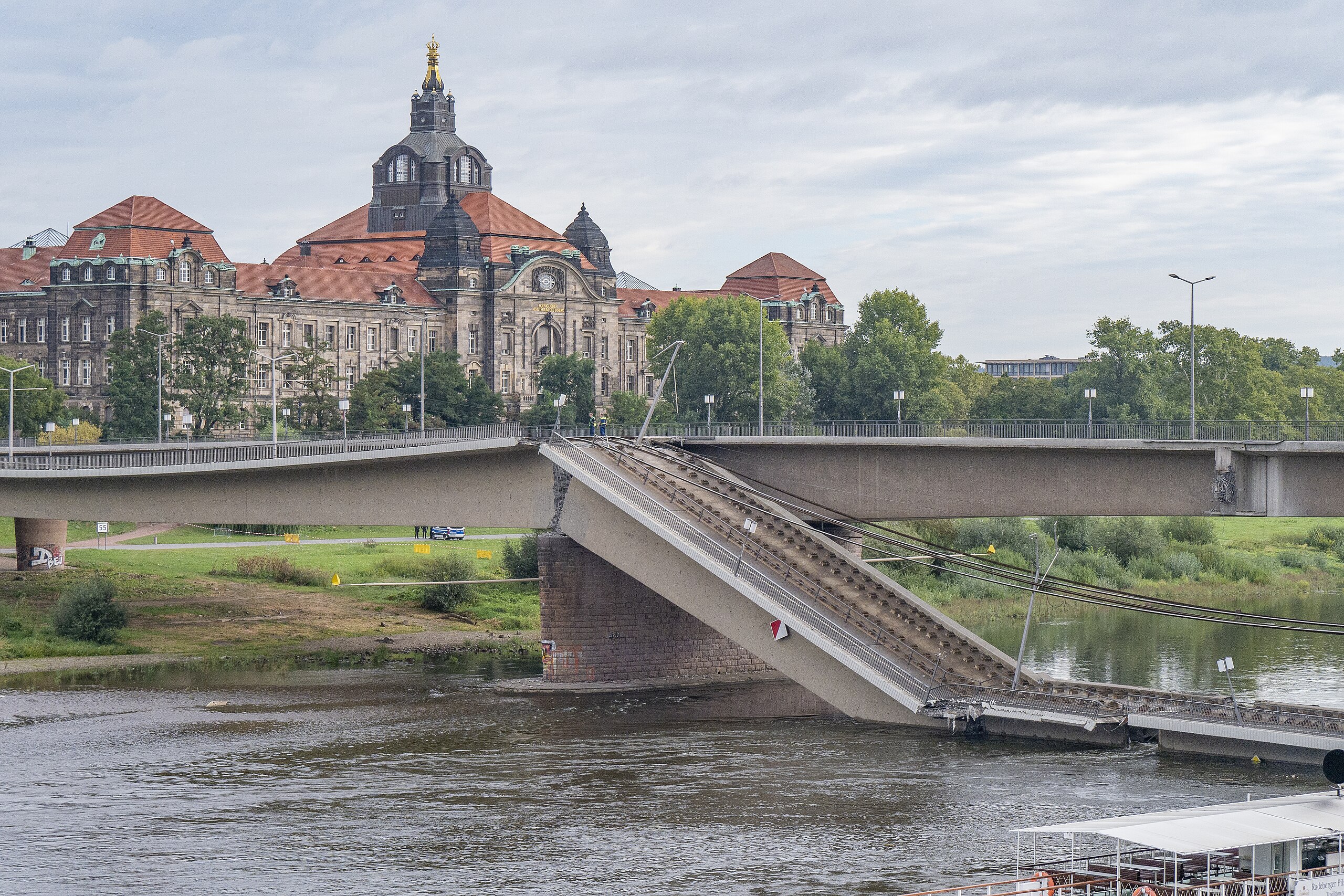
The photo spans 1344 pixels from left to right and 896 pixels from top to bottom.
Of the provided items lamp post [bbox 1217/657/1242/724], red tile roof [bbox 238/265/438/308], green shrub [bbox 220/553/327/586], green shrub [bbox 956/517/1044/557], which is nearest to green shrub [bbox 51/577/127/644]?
green shrub [bbox 220/553/327/586]

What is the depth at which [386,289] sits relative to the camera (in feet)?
585

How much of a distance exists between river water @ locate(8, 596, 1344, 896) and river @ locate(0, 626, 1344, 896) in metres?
0.10

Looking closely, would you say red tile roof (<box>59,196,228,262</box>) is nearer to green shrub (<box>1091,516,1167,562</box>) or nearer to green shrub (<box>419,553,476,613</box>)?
green shrub (<box>419,553,476,613</box>)

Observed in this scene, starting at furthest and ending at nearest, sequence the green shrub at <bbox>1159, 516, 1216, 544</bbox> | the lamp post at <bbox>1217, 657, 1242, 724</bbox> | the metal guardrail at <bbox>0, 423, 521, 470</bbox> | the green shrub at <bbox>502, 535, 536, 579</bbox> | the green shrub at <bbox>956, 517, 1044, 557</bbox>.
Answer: the green shrub at <bbox>1159, 516, 1216, 544</bbox> < the green shrub at <bbox>956, 517, 1044, 557</bbox> < the green shrub at <bbox>502, 535, 536, 579</bbox> < the metal guardrail at <bbox>0, 423, 521, 470</bbox> < the lamp post at <bbox>1217, 657, 1242, 724</bbox>

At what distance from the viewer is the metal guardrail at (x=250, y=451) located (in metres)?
67.3

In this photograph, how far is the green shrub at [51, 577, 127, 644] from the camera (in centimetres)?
6806

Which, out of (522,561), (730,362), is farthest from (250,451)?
(730,362)

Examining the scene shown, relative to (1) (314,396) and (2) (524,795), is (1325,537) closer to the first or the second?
(1) (314,396)

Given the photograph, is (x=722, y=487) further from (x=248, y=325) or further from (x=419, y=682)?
(x=248, y=325)

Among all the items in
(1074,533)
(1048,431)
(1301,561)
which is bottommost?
(1301,561)

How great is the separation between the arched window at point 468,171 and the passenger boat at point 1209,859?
566ft

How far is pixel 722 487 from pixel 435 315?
125 m

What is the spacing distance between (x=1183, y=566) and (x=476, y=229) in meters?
106

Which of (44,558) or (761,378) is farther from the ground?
(761,378)
